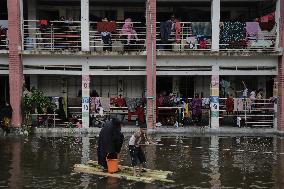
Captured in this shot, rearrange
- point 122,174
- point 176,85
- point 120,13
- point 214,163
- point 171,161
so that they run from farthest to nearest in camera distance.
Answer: point 176,85
point 120,13
point 171,161
point 214,163
point 122,174

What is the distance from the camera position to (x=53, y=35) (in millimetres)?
22250

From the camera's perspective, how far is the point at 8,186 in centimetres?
1129

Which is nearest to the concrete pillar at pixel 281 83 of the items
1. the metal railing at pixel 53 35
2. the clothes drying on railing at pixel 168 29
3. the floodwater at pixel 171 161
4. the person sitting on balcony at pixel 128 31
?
the floodwater at pixel 171 161

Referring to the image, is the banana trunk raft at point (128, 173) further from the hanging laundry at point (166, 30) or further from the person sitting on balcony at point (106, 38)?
the hanging laundry at point (166, 30)

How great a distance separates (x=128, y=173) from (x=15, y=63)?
10.7m

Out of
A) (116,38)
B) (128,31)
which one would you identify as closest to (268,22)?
(128,31)

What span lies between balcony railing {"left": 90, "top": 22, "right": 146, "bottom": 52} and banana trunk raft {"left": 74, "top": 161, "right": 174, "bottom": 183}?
30.4 feet

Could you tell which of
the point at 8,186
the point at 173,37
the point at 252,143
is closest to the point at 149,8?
the point at 173,37

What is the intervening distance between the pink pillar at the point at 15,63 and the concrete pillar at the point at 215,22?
29.3ft

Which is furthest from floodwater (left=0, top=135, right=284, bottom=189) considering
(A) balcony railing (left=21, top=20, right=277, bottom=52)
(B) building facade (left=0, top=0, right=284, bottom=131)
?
(A) balcony railing (left=21, top=20, right=277, bottom=52)

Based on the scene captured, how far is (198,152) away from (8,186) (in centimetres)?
745

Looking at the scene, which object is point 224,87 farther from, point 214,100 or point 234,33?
point 234,33

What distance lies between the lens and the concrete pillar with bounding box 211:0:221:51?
21641 mm

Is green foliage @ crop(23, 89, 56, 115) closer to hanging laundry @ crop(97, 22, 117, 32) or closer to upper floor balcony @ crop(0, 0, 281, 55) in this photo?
upper floor balcony @ crop(0, 0, 281, 55)
